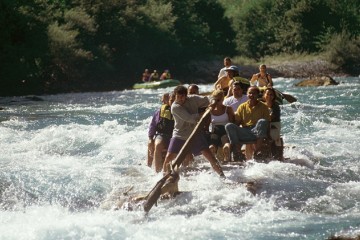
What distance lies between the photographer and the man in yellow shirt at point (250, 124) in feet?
39.5

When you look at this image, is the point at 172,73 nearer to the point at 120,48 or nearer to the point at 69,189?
the point at 120,48

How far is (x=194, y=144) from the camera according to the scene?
1101 cm

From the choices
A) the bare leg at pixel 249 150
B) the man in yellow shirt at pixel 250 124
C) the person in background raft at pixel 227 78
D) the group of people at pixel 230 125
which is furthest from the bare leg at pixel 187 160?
the person in background raft at pixel 227 78

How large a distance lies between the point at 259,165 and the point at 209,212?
2.64 metres

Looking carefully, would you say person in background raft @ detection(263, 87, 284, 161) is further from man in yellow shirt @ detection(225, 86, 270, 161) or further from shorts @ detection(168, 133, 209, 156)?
shorts @ detection(168, 133, 209, 156)

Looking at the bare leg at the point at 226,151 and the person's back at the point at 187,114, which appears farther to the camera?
the bare leg at the point at 226,151

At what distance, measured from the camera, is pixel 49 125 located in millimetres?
21719

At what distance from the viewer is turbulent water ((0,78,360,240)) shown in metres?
8.84

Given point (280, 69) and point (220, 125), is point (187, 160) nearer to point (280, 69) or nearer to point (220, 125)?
point (220, 125)

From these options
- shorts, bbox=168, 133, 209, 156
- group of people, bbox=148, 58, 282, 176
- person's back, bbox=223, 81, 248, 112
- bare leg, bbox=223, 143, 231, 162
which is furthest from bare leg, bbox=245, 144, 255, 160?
shorts, bbox=168, 133, 209, 156

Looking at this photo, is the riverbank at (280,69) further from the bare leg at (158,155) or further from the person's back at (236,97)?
the bare leg at (158,155)

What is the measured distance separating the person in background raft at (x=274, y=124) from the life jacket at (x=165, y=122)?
1.89 meters

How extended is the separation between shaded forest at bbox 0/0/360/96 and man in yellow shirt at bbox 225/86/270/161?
87.8ft

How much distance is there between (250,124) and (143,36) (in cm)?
4200
